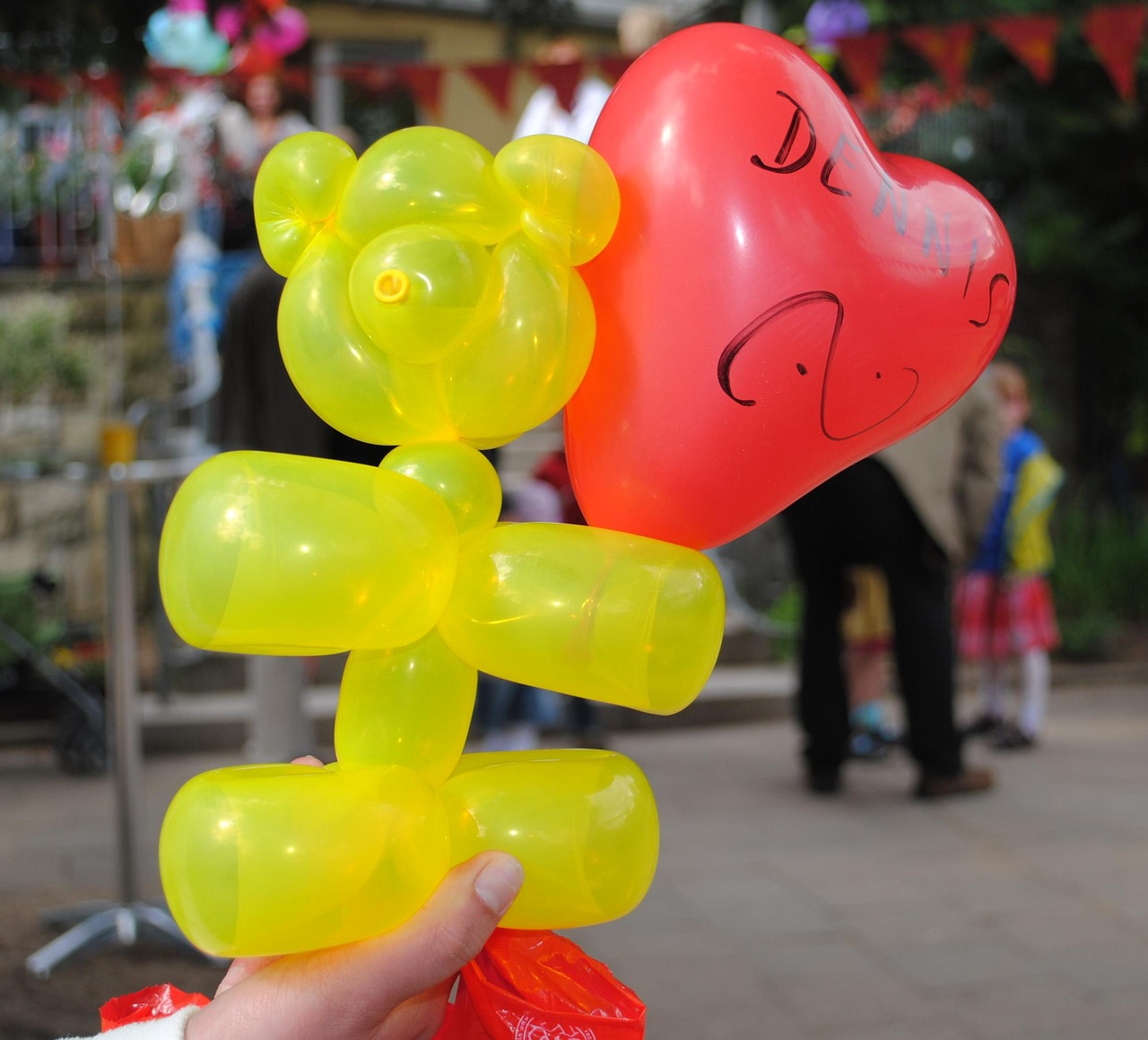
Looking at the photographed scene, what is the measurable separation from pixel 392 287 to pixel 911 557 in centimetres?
348

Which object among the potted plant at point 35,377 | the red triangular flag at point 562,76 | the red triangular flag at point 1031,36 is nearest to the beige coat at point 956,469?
the red triangular flag at point 1031,36

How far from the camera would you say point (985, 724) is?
17.5 ft

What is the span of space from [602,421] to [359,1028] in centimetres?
47

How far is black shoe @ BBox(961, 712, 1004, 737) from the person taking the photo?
5.29 m

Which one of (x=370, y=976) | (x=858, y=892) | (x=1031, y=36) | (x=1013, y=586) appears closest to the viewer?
(x=370, y=976)

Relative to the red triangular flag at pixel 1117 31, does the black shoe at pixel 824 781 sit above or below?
below

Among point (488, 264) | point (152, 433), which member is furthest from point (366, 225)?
point (152, 433)

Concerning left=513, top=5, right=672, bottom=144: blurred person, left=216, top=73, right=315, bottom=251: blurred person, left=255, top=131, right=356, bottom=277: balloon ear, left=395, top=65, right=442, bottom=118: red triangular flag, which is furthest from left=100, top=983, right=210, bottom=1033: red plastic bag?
left=216, top=73, right=315, bottom=251: blurred person

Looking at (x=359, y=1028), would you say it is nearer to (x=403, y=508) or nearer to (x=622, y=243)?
(x=403, y=508)

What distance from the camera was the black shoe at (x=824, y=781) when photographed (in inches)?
179

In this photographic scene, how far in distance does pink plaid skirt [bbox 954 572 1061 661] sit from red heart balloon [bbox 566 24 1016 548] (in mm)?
4411

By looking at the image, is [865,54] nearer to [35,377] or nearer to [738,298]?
[35,377]

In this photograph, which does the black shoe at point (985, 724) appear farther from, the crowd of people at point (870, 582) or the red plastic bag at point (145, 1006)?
the red plastic bag at point (145, 1006)

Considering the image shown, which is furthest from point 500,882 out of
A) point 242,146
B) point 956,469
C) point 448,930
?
point 242,146
